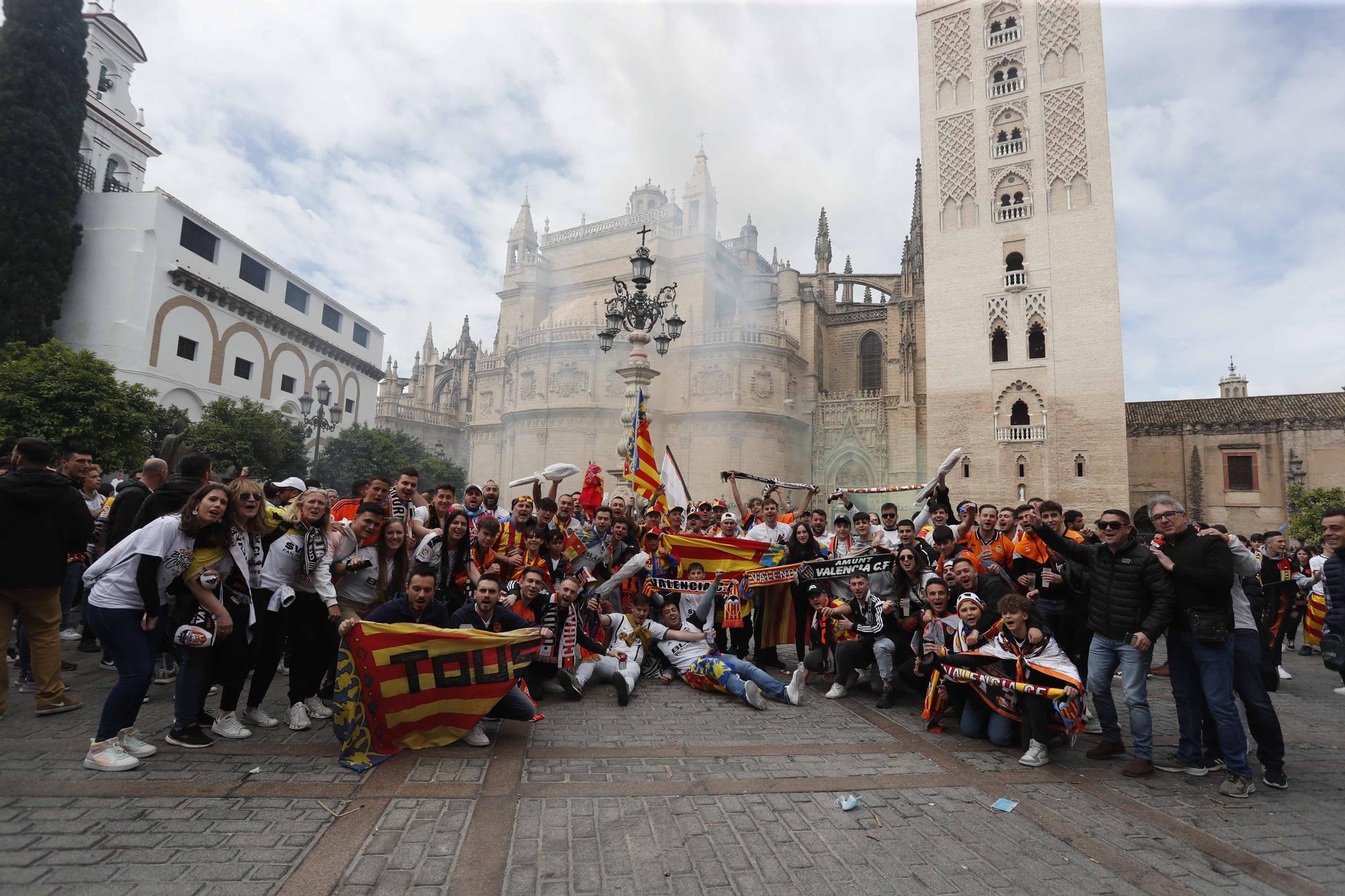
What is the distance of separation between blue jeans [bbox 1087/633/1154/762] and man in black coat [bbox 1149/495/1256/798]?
22cm

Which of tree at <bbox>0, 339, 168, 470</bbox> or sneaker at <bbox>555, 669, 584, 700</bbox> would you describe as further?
tree at <bbox>0, 339, 168, 470</bbox>

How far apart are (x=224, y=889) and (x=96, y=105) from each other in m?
37.9

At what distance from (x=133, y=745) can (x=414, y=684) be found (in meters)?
1.73

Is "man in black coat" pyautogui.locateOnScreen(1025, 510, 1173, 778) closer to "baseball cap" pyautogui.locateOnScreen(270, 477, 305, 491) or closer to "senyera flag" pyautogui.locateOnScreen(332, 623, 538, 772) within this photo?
"senyera flag" pyautogui.locateOnScreen(332, 623, 538, 772)

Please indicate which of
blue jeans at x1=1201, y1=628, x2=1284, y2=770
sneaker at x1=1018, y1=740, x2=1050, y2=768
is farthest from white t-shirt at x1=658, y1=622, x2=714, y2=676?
blue jeans at x1=1201, y1=628, x2=1284, y2=770

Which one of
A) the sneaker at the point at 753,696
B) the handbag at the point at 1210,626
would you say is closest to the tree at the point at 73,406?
the sneaker at the point at 753,696

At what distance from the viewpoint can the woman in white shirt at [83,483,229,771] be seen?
410cm

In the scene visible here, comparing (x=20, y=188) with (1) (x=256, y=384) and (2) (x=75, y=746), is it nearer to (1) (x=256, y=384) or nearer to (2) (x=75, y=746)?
(1) (x=256, y=384)

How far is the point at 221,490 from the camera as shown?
14.5ft

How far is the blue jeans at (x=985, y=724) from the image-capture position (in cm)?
514

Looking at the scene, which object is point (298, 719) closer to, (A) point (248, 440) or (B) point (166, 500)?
(B) point (166, 500)

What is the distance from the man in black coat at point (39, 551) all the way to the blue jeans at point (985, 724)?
286 inches

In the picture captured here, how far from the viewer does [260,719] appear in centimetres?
507

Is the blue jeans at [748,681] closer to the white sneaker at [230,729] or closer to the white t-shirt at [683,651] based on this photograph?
the white t-shirt at [683,651]
